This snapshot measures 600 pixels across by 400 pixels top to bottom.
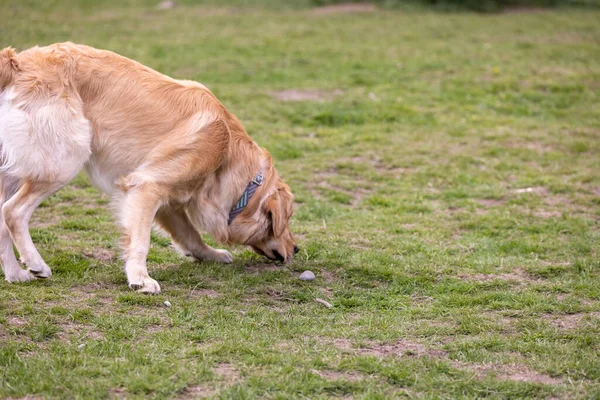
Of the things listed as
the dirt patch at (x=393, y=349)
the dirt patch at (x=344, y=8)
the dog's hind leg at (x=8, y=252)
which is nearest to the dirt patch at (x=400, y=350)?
the dirt patch at (x=393, y=349)

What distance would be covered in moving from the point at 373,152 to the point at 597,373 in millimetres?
5476

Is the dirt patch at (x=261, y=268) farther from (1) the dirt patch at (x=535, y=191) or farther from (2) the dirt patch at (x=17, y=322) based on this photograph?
(1) the dirt patch at (x=535, y=191)

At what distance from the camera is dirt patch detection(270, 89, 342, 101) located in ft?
37.3

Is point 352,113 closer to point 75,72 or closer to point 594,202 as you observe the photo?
point 594,202

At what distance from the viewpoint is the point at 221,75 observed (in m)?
12.2

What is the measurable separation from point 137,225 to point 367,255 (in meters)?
1.97

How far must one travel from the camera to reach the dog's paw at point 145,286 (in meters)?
5.17

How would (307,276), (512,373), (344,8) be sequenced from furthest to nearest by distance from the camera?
(344,8) < (307,276) < (512,373)

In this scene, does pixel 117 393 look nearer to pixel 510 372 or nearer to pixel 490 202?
pixel 510 372

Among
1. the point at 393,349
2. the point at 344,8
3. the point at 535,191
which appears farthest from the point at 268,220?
the point at 344,8

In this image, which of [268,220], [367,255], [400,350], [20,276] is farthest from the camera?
[367,255]

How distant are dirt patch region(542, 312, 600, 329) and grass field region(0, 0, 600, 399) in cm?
2

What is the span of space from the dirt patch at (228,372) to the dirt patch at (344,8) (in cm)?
1487

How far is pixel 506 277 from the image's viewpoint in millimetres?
5820
